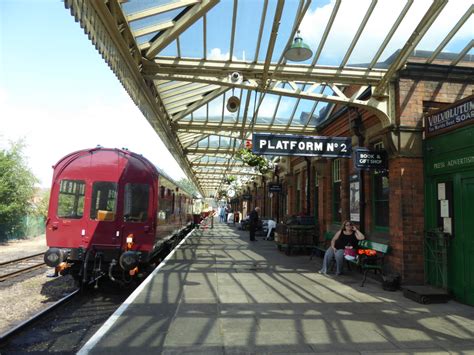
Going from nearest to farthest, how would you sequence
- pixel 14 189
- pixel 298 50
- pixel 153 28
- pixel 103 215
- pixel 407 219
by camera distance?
pixel 298 50 < pixel 407 219 < pixel 153 28 < pixel 103 215 < pixel 14 189

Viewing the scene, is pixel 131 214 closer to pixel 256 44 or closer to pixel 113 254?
pixel 113 254

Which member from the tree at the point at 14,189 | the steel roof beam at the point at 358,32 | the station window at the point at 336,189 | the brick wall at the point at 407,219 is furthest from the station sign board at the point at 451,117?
the tree at the point at 14,189

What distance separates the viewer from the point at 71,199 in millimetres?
8266

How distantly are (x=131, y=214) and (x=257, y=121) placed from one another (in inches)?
293

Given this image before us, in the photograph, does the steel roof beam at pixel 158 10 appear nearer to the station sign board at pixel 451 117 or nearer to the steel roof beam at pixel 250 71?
the steel roof beam at pixel 250 71

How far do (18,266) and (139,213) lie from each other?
6.75 m

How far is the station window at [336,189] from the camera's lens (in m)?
11.5

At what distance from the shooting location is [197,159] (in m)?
25.2

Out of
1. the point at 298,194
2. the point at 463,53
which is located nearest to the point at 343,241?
the point at 463,53

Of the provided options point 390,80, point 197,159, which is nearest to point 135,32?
point 390,80

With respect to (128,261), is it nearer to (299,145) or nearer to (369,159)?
(299,145)

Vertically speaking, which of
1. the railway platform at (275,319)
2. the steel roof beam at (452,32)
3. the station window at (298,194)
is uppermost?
the steel roof beam at (452,32)

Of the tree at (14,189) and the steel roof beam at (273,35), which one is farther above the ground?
the steel roof beam at (273,35)

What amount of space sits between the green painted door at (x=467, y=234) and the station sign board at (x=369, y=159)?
1772 mm
